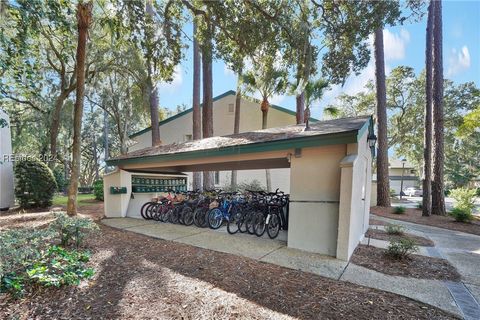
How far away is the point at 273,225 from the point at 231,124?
35.4 ft

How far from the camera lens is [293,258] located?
4.32m

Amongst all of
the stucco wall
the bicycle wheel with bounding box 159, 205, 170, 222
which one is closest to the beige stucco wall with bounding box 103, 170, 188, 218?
the bicycle wheel with bounding box 159, 205, 170, 222

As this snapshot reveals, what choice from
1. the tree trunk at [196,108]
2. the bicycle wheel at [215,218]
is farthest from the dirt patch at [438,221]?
the tree trunk at [196,108]

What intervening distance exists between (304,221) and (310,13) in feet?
19.6

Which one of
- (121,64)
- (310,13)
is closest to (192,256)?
(310,13)

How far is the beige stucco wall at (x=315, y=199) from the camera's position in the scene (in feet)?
14.8

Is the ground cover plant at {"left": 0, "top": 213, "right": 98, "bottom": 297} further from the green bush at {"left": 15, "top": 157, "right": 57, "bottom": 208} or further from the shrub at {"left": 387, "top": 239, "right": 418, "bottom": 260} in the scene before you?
the green bush at {"left": 15, "top": 157, "right": 57, "bottom": 208}

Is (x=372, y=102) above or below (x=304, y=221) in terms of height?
above

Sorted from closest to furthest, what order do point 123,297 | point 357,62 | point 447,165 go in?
point 123,297 → point 357,62 → point 447,165

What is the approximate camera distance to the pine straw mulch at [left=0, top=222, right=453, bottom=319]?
8.41 feet

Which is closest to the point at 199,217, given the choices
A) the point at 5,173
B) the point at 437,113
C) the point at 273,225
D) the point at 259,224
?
the point at 259,224

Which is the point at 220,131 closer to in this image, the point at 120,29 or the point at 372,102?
the point at 120,29

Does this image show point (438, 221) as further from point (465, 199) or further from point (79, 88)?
point (79, 88)

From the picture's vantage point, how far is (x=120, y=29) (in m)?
6.45
